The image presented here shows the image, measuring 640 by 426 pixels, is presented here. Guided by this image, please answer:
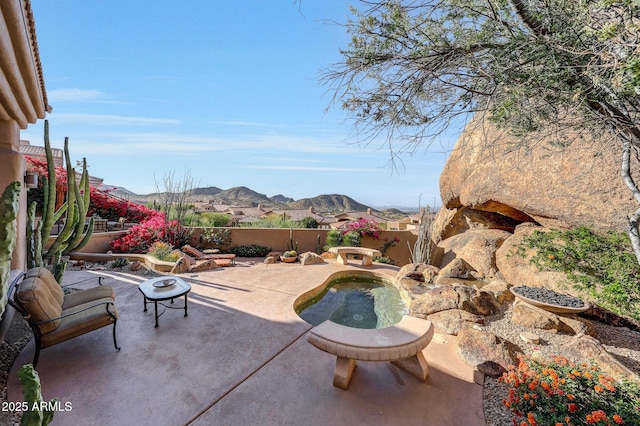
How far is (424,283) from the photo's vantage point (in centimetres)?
671

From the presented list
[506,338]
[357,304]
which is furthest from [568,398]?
[357,304]

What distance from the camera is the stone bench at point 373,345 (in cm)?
282

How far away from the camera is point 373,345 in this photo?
9.36 feet

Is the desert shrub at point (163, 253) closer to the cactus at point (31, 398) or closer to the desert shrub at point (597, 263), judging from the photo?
the cactus at point (31, 398)

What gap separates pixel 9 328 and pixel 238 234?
6.53 meters

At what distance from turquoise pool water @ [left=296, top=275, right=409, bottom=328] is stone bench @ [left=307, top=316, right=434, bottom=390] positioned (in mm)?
1912

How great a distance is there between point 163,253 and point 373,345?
23.5 feet

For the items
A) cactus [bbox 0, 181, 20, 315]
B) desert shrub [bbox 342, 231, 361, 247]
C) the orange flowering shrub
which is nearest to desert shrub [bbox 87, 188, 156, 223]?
desert shrub [bbox 342, 231, 361, 247]

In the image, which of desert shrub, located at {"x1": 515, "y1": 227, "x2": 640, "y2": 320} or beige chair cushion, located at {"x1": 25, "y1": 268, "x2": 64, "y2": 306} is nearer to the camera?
beige chair cushion, located at {"x1": 25, "y1": 268, "x2": 64, "y2": 306}

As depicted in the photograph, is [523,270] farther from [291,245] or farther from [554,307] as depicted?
[291,245]

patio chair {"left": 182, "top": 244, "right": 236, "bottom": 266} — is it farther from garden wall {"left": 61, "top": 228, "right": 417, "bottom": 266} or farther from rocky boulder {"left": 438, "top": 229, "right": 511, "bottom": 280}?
rocky boulder {"left": 438, "top": 229, "right": 511, "bottom": 280}

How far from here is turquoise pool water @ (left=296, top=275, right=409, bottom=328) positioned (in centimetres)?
526

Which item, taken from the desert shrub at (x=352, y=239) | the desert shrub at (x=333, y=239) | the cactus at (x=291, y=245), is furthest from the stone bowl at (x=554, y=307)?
the cactus at (x=291, y=245)

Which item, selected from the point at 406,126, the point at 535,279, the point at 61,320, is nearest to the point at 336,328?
the point at 406,126
